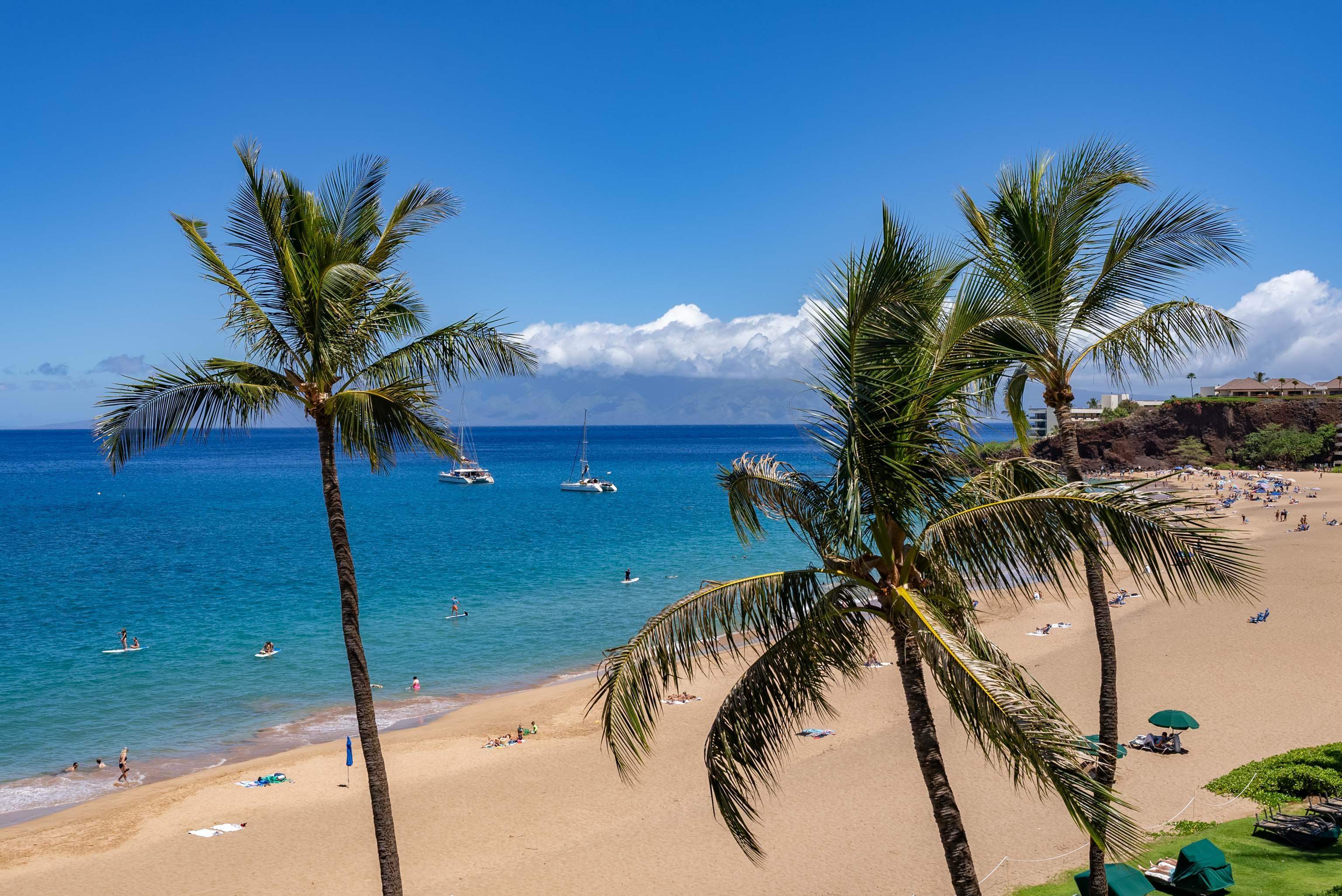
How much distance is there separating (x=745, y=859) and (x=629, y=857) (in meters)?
2.21

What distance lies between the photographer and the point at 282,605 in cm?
4228

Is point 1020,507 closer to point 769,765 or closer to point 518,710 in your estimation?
point 769,765

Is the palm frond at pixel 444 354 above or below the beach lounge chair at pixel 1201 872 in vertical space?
above

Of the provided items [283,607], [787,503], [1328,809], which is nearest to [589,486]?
[283,607]

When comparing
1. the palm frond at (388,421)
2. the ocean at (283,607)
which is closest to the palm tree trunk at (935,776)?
the ocean at (283,607)

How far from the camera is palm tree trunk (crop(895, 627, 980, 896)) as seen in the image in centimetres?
608

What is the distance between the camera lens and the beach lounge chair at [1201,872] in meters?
10.8

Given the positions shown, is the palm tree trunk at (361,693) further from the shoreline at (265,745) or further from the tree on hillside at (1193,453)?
the tree on hillside at (1193,453)

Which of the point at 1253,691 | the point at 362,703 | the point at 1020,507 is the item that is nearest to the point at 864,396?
the point at 1020,507

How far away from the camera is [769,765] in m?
6.55

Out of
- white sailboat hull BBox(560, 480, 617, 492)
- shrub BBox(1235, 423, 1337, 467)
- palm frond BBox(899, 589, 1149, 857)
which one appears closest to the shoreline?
palm frond BBox(899, 589, 1149, 857)

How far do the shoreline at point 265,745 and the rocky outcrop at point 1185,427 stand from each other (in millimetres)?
77383

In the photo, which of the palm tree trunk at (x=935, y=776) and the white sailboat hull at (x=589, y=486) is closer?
the palm tree trunk at (x=935, y=776)

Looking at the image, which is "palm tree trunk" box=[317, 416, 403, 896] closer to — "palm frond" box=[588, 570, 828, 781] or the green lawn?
"palm frond" box=[588, 570, 828, 781]
